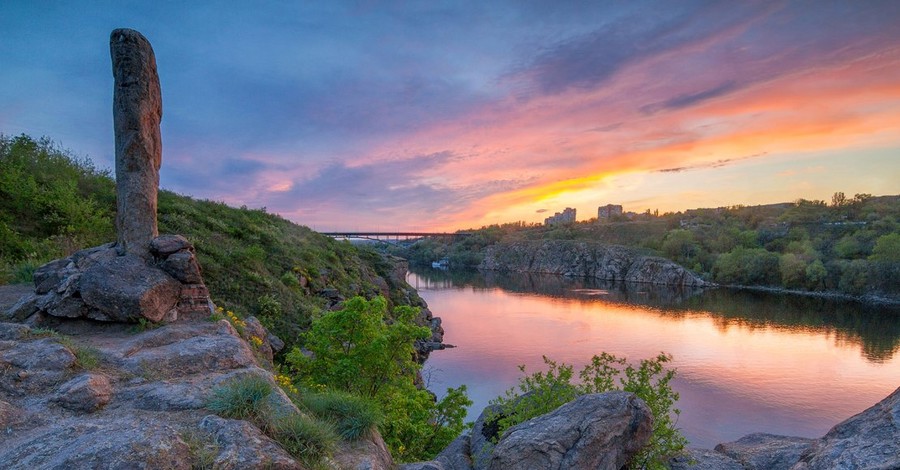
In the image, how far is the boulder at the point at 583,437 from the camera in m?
8.04

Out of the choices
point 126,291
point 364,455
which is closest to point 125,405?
point 364,455

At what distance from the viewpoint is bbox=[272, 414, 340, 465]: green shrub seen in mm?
6230

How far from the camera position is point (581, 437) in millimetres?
8227

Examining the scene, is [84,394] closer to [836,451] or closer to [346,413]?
[346,413]

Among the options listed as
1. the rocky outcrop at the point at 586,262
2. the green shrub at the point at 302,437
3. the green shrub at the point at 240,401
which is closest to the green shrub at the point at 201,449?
the green shrub at the point at 240,401

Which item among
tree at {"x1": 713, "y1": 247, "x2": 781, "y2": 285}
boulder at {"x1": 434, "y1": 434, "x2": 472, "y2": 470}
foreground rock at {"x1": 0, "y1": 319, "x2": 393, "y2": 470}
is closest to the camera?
foreground rock at {"x1": 0, "y1": 319, "x2": 393, "y2": 470}

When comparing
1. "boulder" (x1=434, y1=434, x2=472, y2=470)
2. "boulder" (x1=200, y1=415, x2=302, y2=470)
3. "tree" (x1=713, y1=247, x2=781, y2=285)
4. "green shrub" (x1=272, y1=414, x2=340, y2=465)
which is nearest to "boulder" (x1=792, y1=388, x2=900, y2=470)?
"boulder" (x1=434, y1=434, x2=472, y2=470)

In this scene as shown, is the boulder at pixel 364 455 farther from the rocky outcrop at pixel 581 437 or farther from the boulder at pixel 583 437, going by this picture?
the boulder at pixel 583 437

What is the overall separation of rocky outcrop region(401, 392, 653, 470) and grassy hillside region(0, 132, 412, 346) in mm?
11138

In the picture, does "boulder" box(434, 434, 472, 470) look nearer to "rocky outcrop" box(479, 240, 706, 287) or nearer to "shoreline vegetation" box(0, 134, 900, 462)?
"shoreline vegetation" box(0, 134, 900, 462)

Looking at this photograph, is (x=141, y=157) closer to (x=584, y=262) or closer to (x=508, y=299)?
(x=508, y=299)

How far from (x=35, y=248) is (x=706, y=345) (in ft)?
152

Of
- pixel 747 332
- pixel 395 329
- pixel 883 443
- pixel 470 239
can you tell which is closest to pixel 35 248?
pixel 395 329

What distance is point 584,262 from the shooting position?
123438 millimetres
